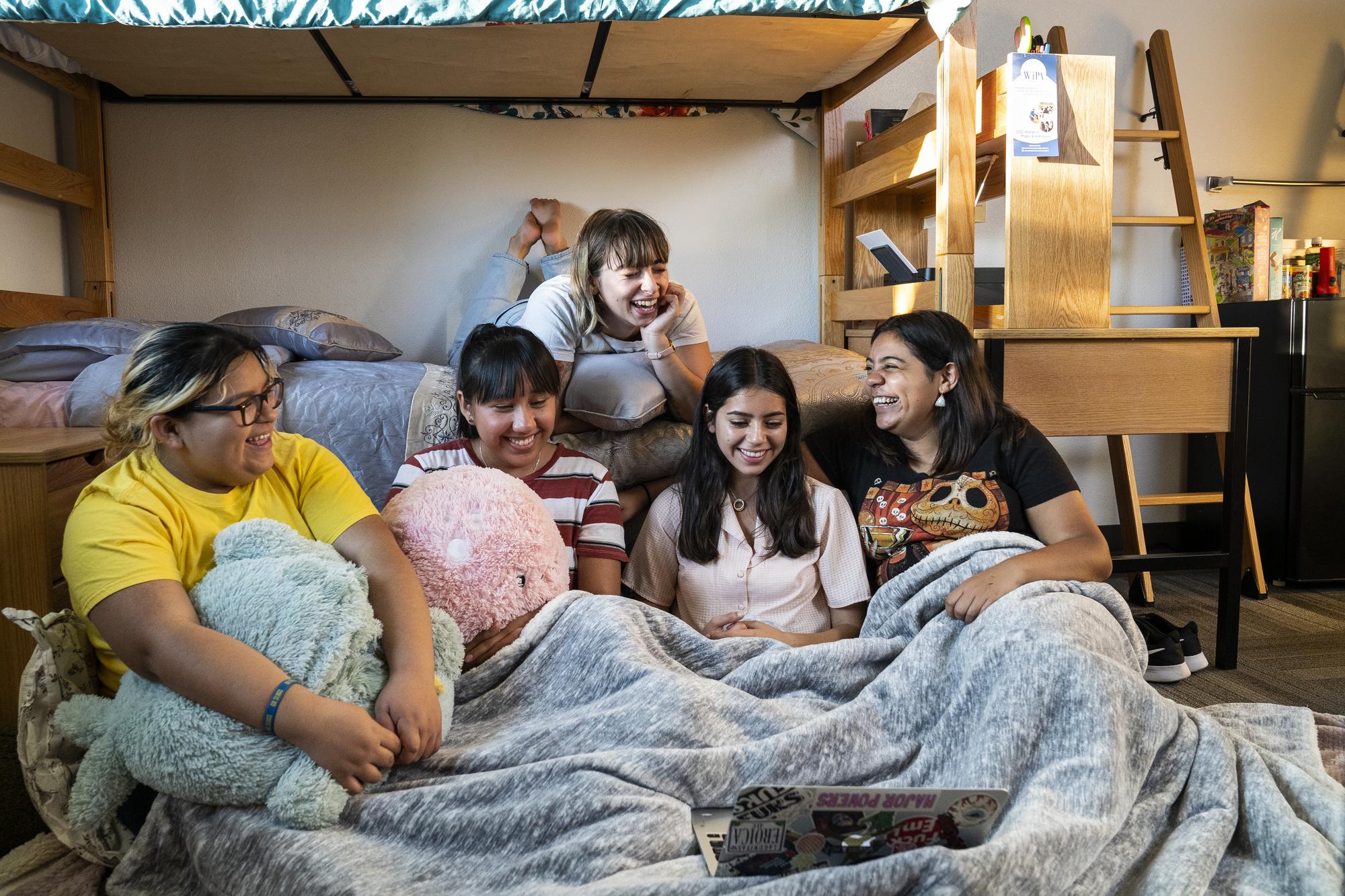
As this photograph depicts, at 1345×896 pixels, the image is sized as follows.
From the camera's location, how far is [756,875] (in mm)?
813

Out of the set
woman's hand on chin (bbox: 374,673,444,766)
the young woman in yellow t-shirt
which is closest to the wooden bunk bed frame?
the young woman in yellow t-shirt

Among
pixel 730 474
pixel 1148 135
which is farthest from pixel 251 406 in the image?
pixel 1148 135

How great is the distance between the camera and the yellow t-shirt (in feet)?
3.28

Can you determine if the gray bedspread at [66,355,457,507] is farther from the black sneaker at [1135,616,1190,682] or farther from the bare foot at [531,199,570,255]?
the black sneaker at [1135,616,1190,682]

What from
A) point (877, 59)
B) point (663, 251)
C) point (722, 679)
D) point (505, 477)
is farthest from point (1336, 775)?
point (877, 59)

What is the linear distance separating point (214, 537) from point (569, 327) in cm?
81

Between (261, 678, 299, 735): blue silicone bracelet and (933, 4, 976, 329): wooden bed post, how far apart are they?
132 centimetres

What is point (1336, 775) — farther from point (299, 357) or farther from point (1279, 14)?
point (1279, 14)

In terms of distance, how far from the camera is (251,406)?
3.63 feet

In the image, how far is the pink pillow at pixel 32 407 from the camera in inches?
67.2

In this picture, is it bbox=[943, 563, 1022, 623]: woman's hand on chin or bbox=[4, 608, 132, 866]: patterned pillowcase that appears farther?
bbox=[943, 563, 1022, 623]: woman's hand on chin

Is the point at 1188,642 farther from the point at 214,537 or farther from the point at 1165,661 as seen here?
the point at 214,537

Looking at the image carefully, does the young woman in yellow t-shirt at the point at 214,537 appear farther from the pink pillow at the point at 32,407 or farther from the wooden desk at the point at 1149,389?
the wooden desk at the point at 1149,389

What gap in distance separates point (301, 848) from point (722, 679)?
0.54 metres
